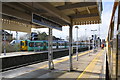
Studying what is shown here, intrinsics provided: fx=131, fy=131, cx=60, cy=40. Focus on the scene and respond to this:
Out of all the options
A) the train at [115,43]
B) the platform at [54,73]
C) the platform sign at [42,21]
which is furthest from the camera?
the platform at [54,73]

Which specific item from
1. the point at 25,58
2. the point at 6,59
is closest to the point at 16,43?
the point at 25,58

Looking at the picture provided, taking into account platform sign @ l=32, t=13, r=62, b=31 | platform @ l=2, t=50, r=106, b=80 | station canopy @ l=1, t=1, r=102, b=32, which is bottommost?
platform @ l=2, t=50, r=106, b=80

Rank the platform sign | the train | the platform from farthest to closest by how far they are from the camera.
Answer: the platform < the platform sign < the train

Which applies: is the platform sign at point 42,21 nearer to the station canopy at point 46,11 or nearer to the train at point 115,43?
the station canopy at point 46,11

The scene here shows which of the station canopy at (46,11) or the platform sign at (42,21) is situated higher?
the station canopy at (46,11)

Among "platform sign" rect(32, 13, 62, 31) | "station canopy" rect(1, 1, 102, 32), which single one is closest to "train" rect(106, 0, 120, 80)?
"station canopy" rect(1, 1, 102, 32)

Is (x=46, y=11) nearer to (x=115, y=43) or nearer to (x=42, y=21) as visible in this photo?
(x=42, y=21)

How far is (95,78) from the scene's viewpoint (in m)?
6.10

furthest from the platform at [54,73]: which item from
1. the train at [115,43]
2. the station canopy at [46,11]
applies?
the train at [115,43]

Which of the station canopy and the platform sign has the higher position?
the station canopy

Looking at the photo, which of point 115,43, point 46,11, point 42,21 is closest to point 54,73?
point 42,21

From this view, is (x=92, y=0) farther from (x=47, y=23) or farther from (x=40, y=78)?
(x=40, y=78)

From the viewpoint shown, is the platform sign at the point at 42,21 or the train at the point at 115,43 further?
the platform sign at the point at 42,21

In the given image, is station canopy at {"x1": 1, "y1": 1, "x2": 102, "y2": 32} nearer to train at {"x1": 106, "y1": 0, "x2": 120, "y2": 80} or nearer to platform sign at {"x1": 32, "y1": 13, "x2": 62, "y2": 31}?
platform sign at {"x1": 32, "y1": 13, "x2": 62, "y2": 31}
